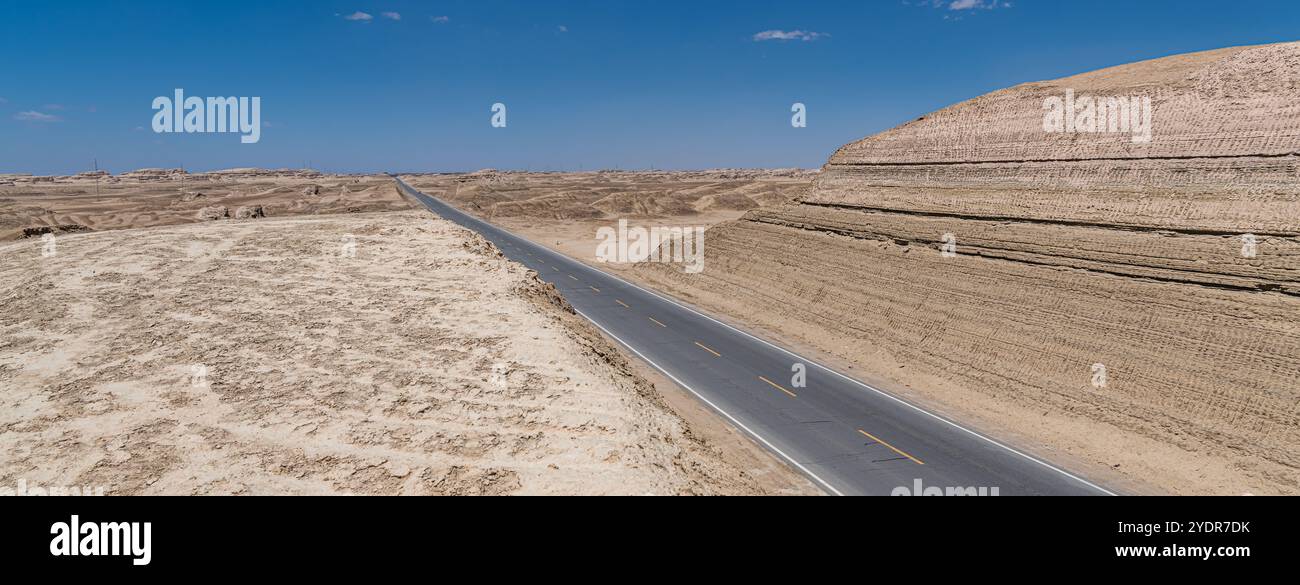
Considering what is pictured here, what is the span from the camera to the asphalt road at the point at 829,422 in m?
13.3

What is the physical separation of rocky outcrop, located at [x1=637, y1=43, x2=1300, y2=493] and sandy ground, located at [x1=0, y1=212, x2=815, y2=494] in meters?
9.90

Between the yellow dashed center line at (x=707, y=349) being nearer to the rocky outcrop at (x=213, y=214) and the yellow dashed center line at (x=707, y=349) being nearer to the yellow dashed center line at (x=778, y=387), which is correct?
the yellow dashed center line at (x=778, y=387)

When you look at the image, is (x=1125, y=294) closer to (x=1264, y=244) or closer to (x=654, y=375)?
(x=1264, y=244)

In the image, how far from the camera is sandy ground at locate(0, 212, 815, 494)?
9.38m

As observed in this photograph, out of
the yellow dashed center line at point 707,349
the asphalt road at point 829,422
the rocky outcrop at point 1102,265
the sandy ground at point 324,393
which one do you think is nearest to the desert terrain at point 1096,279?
the rocky outcrop at point 1102,265

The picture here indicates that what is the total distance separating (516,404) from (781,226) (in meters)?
25.0

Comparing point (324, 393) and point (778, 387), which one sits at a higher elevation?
point (324, 393)

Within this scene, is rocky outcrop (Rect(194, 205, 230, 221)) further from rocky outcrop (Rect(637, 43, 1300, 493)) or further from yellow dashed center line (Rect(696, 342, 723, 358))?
yellow dashed center line (Rect(696, 342, 723, 358))

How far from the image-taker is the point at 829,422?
16391mm

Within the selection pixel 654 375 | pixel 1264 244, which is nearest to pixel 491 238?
pixel 654 375

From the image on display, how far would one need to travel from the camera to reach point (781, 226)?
34312mm

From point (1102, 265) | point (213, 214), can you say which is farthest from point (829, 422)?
point (213, 214)

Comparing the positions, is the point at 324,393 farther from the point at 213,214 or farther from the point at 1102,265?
the point at 213,214

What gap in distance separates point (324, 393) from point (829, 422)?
1197 cm
